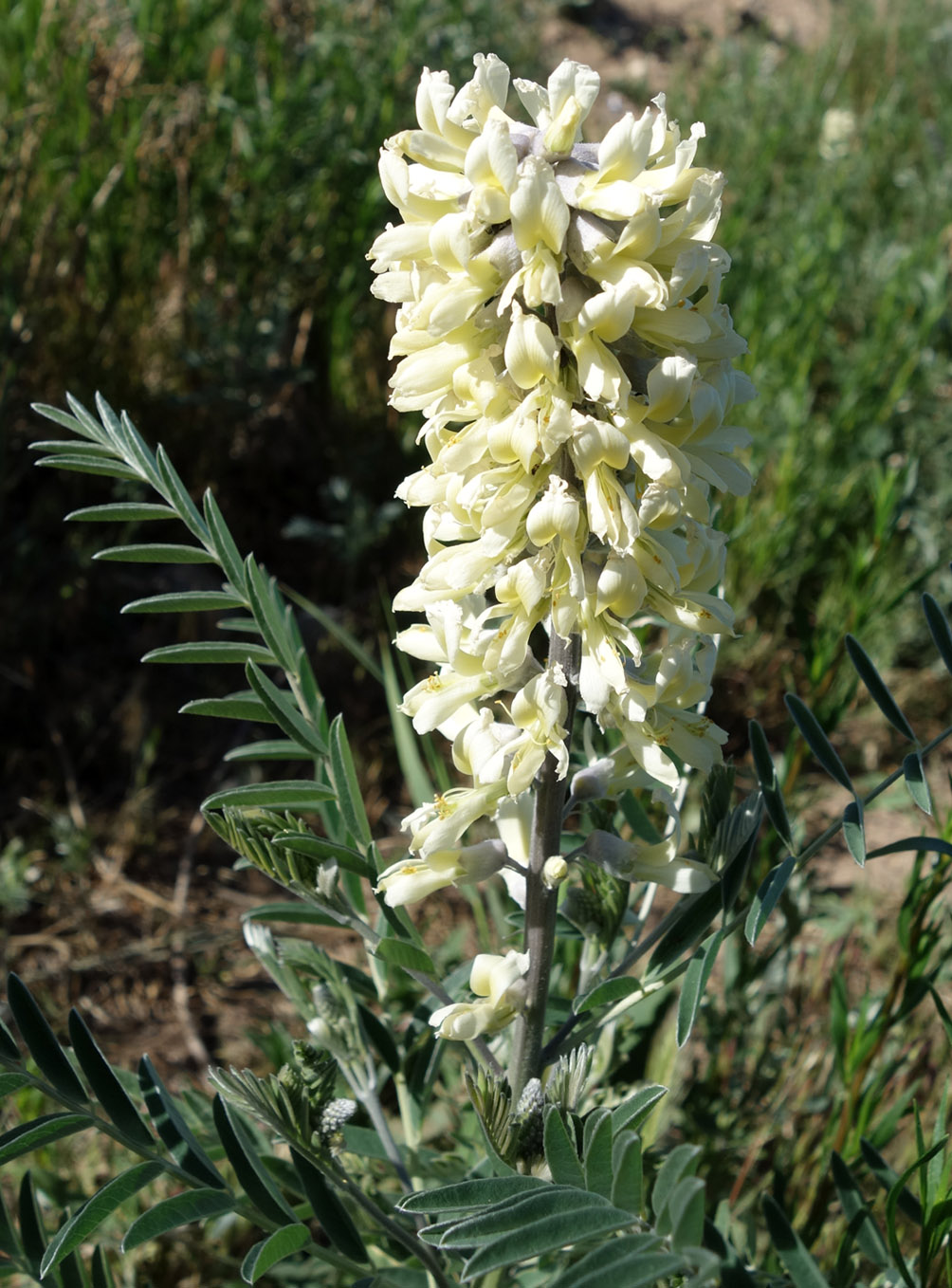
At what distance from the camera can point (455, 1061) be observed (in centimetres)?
224

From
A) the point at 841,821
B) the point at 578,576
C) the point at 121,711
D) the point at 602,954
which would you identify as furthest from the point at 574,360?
the point at 121,711

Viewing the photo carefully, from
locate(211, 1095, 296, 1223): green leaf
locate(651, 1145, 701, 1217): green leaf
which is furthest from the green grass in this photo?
locate(211, 1095, 296, 1223): green leaf

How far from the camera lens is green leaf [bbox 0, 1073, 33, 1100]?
1088 millimetres

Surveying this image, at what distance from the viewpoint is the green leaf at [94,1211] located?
3.46 feet

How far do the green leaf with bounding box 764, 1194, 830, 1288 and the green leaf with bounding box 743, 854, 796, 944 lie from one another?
34 centimetres

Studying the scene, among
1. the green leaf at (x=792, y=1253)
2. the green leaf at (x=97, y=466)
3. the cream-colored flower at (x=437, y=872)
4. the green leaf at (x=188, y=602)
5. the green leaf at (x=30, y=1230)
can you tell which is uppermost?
the green leaf at (x=97, y=466)

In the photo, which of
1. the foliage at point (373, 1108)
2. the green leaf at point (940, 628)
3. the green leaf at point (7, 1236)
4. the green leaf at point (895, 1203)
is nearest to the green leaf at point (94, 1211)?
the foliage at point (373, 1108)

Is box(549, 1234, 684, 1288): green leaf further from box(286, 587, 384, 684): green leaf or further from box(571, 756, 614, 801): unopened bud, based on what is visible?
box(286, 587, 384, 684): green leaf

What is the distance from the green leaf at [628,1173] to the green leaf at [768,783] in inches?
16.1

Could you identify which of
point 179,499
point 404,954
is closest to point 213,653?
point 179,499

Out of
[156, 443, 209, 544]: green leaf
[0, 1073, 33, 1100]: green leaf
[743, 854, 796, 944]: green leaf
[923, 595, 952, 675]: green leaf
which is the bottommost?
[743, 854, 796, 944]: green leaf

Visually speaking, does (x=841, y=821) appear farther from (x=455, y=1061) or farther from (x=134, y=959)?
(x=134, y=959)

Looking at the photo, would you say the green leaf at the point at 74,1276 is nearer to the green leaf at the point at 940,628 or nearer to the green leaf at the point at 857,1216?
the green leaf at the point at 857,1216

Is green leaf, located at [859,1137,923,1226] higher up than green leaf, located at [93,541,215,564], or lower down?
lower down
